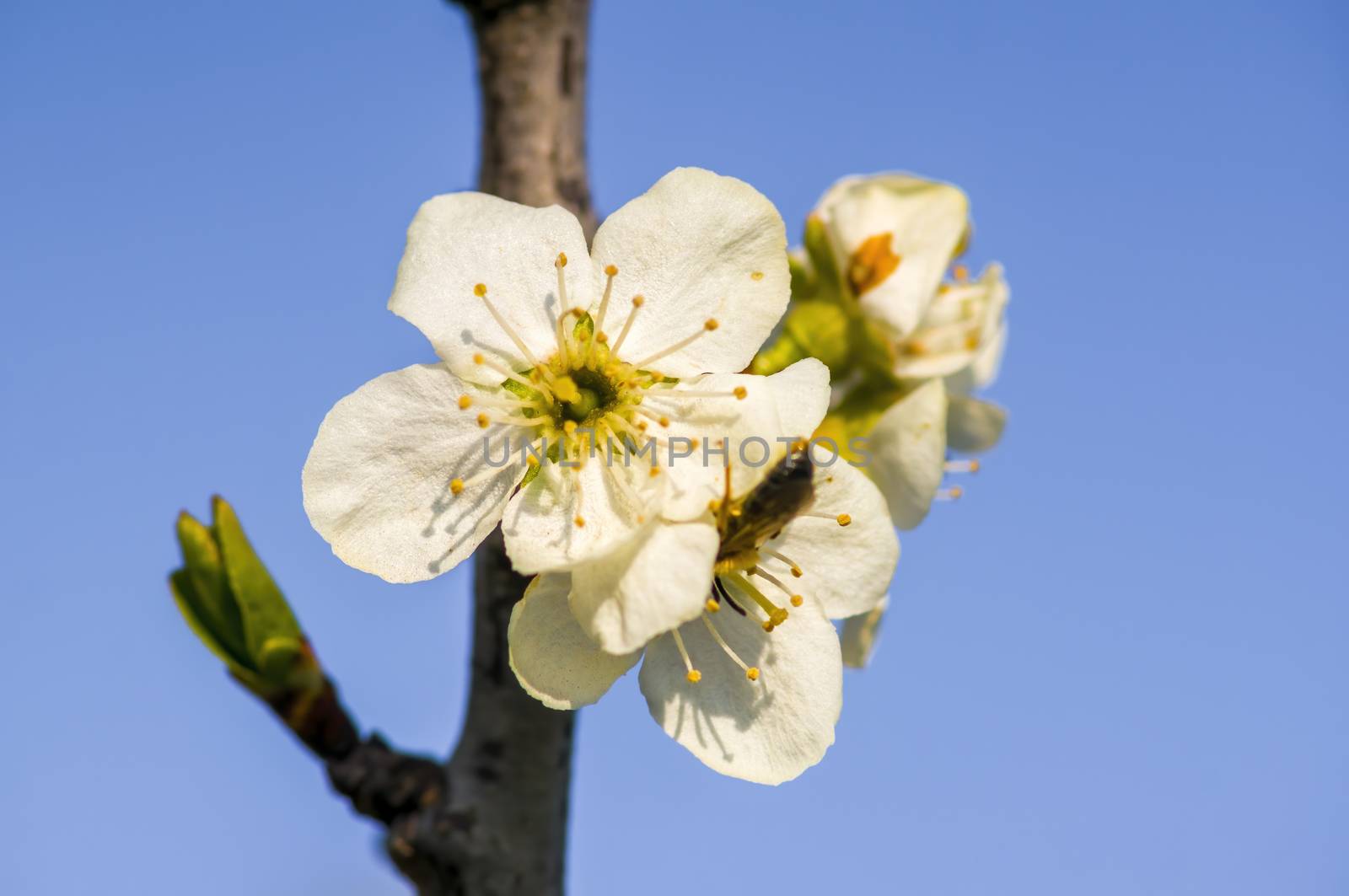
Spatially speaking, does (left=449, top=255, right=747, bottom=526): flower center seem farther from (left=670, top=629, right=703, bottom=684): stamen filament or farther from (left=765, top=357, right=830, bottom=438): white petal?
(left=670, top=629, right=703, bottom=684): stamen filament

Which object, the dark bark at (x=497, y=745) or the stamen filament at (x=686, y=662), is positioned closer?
the stamen filament at (x=686, y=662)

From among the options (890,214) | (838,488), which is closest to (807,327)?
(890,214)

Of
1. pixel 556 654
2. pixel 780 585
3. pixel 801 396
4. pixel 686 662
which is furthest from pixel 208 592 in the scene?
pixel 801 396

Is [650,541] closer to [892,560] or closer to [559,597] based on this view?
[559,597]

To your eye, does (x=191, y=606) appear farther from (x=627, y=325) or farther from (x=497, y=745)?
(x=627, y=325)

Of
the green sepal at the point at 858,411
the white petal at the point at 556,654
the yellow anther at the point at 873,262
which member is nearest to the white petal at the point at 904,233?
the yellow anther at the point at 873,262

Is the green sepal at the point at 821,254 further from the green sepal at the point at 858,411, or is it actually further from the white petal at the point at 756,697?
the white petal at the point at 756,697

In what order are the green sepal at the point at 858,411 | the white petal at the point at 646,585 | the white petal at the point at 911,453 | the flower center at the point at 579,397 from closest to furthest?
1. the white petal at the point at 646,585
2. the flower center at the point at 579,397
3. the white petal at the point at 911,453
4. the green sepal at the point at 858,411
